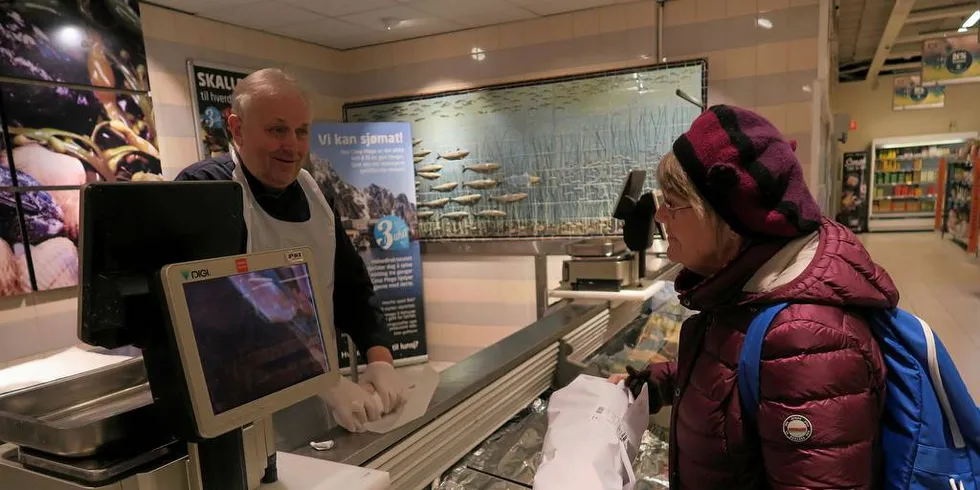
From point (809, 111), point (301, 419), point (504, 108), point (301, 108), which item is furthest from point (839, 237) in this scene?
point (504, 108)

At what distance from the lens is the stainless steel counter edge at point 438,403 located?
113 cm

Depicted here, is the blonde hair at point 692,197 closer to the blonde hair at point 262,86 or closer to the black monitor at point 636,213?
the blonde hair at point 262,86

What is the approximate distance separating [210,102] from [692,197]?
14.4 feet

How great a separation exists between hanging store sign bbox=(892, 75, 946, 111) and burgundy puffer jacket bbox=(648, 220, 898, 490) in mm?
13221

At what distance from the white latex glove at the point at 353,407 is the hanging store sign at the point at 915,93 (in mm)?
13589

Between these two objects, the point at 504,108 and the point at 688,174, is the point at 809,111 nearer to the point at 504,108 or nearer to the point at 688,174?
the point at 504,108

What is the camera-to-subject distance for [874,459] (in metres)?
0.92

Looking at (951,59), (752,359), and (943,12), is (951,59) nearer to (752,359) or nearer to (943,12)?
(943,12)

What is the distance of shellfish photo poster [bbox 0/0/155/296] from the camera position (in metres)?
3.19

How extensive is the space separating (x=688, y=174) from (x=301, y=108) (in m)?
1.22

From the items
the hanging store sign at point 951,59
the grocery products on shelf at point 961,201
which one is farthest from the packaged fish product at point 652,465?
the grocery products on shelf at point 961,201

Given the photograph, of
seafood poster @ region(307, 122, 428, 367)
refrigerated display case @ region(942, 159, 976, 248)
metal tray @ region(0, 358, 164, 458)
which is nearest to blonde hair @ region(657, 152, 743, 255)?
metal tray @ region(0, 358, 164, 458)

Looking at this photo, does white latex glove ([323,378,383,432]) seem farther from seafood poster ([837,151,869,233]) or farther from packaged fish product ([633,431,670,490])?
seafood poster ([837,151,869,233])

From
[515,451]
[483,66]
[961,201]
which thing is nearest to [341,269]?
[515,451]
